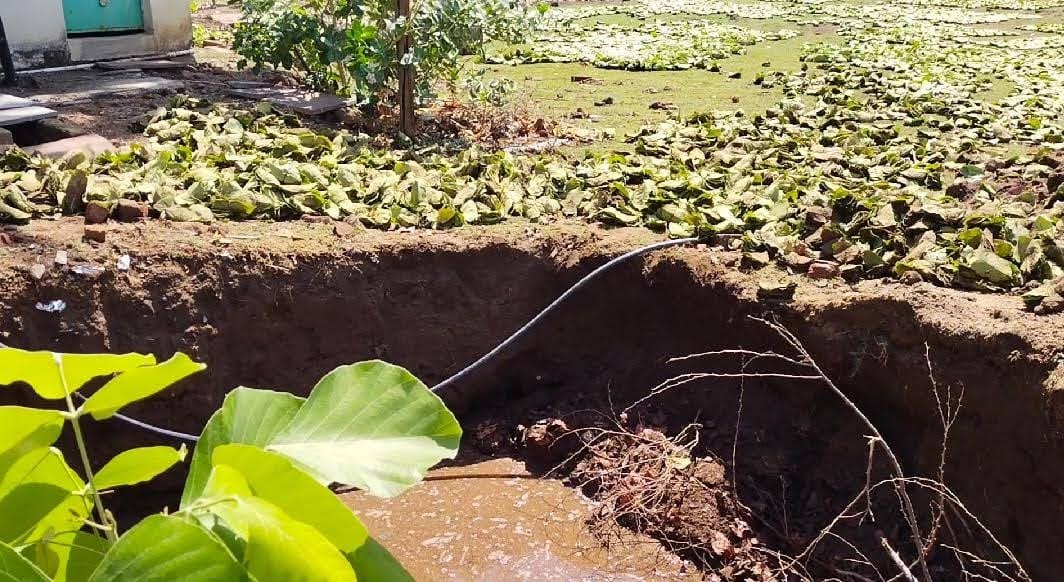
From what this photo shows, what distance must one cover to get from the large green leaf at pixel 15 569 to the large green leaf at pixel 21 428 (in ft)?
0.36

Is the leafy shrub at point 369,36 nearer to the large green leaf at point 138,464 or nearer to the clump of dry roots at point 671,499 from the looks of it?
the clump of dry roots at point 671,499

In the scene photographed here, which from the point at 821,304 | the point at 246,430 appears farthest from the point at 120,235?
the point at 246,430

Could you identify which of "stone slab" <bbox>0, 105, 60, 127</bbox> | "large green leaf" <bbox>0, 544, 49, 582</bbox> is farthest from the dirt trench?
Result: "large green leaf" <bbox>0, 544, 49, 582</bbox>

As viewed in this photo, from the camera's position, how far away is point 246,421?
67 cm

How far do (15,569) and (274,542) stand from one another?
163mm

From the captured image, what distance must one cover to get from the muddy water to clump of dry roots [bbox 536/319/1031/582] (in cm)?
9

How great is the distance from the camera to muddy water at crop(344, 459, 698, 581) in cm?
358

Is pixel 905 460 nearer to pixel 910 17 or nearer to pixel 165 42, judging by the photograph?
pixel 165 42

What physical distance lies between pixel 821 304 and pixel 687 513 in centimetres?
97

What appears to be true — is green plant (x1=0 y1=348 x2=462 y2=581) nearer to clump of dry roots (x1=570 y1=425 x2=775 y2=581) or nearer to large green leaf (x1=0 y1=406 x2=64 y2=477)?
large green leaf (x1=0 y1=406 x2=64 y2=477)

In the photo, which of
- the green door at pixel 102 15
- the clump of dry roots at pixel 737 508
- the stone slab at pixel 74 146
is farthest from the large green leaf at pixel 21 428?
the green door at pixel 102 15

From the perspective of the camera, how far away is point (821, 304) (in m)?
3.64

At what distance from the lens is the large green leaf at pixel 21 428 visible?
63 centimetres

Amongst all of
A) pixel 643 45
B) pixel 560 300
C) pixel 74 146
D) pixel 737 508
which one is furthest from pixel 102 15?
pixel 737 508
